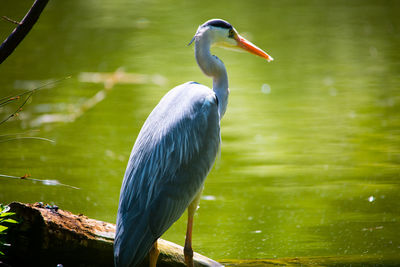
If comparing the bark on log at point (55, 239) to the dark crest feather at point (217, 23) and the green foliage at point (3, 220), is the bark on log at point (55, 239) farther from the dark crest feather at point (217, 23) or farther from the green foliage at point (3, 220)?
the dark crest feather at point (217, 23)

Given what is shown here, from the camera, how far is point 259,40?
1069 cm

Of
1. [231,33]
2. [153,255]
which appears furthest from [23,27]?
[231,33]

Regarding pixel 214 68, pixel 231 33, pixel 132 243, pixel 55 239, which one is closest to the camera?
pixel 132 243

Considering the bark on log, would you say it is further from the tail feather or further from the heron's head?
the heron's head

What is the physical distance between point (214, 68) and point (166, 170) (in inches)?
37.8

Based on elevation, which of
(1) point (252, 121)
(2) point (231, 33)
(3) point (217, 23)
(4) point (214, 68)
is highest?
(3) point (217, 23)

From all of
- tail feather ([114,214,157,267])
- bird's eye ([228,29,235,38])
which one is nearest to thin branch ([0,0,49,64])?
tail feather ([114,214,157,267])

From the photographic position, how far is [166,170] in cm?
371

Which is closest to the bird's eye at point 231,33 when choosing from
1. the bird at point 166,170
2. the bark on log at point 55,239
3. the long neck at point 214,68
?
the long neck at point 214,68

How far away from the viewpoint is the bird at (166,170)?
3396mm

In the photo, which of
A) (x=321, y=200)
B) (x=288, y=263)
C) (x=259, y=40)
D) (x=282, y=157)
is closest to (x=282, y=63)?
(x=259, y=40)

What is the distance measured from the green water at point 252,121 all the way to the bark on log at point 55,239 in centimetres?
110

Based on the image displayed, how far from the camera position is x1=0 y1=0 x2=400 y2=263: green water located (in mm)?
5027

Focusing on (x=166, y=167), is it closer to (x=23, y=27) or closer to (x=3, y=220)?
(x=3, y=220)
